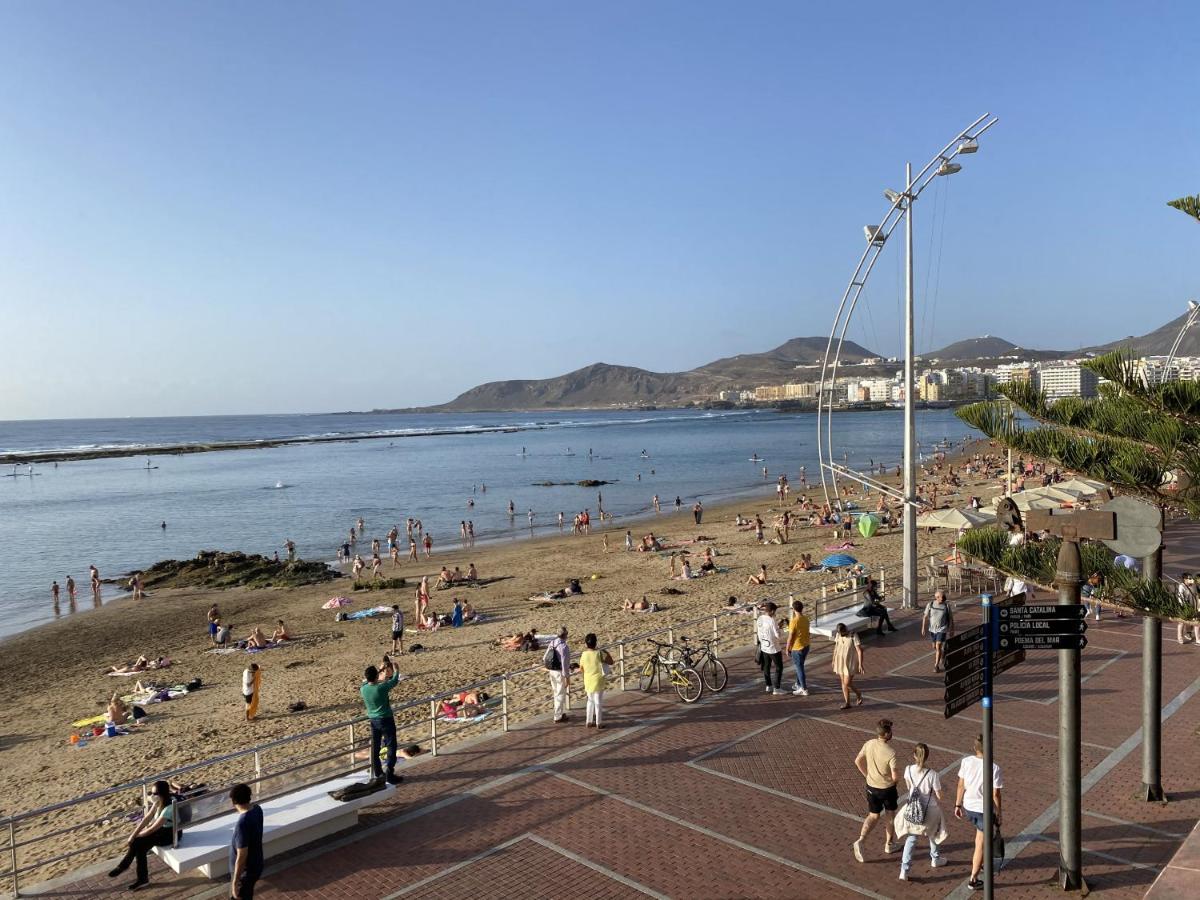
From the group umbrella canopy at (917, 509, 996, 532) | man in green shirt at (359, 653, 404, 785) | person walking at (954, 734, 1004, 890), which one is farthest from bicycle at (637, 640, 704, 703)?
umbrella canopy at (917, 509, 996, 532)

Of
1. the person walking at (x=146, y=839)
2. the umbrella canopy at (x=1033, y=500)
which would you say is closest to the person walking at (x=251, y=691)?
the person walking at (x=146, y=839)

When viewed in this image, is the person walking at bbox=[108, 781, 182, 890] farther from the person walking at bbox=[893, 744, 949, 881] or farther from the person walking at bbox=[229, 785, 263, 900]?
the person walking at bbox=[893, 744, 949, 881]

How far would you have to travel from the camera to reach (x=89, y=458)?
114688mm

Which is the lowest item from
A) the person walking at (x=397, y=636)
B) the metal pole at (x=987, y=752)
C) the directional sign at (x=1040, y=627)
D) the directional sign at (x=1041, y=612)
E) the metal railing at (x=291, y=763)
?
the person walking at (x=397, y=636)

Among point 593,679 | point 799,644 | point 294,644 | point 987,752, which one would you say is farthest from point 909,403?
point 294,644

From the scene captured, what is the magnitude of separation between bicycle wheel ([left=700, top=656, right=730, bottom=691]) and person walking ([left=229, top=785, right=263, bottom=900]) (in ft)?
22.0

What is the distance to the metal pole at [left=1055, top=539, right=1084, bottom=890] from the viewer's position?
6.11m

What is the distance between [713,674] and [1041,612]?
6.69 m

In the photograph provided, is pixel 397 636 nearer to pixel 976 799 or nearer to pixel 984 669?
pixel 976 799

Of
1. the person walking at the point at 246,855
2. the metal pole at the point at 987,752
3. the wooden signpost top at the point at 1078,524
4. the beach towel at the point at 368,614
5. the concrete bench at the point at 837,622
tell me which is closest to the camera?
the metal pole at the point at 987,752

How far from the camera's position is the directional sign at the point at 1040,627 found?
5.55 metres

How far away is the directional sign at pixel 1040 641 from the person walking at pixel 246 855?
19.4ft

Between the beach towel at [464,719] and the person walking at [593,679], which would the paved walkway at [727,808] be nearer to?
the person walking at [593,679]

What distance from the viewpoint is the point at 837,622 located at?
14.3 m
